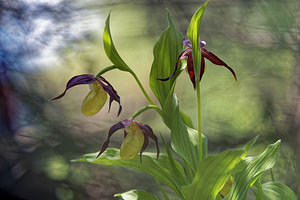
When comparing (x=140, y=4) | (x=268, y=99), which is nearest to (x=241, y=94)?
(x=268, y=99)

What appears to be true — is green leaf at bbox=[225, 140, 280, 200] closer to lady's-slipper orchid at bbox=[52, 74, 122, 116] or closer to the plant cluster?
the plant cluster

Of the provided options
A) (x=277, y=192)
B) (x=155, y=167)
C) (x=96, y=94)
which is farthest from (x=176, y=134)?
(x=277, y=192)

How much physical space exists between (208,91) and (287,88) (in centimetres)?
33

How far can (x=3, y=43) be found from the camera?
195 centimetres

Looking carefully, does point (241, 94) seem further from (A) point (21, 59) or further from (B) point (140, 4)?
A: (A) point (21, 59)

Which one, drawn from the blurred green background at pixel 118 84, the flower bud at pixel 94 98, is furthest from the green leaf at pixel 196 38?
the blurred green background at pixel 118 84

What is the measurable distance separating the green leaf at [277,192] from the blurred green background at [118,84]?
0.49 meters

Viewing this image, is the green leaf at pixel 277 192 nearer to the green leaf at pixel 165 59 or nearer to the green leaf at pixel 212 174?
the green leaf at pixel 212 174

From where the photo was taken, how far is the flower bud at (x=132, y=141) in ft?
2.78

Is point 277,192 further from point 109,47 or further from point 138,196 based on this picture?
point 109,47

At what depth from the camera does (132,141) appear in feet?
2.78

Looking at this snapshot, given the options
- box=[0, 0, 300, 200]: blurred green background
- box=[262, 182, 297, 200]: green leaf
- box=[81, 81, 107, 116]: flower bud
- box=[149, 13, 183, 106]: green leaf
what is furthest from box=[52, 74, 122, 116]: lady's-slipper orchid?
box=[0, 0, 300, 200]: blurred green background

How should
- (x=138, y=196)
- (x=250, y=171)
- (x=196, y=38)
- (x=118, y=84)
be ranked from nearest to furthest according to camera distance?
(x=196, y=38)
(x=250, y=171)
(x=138, y=196)
(x=118, y=84)

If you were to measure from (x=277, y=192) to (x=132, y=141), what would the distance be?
0.49 meters
